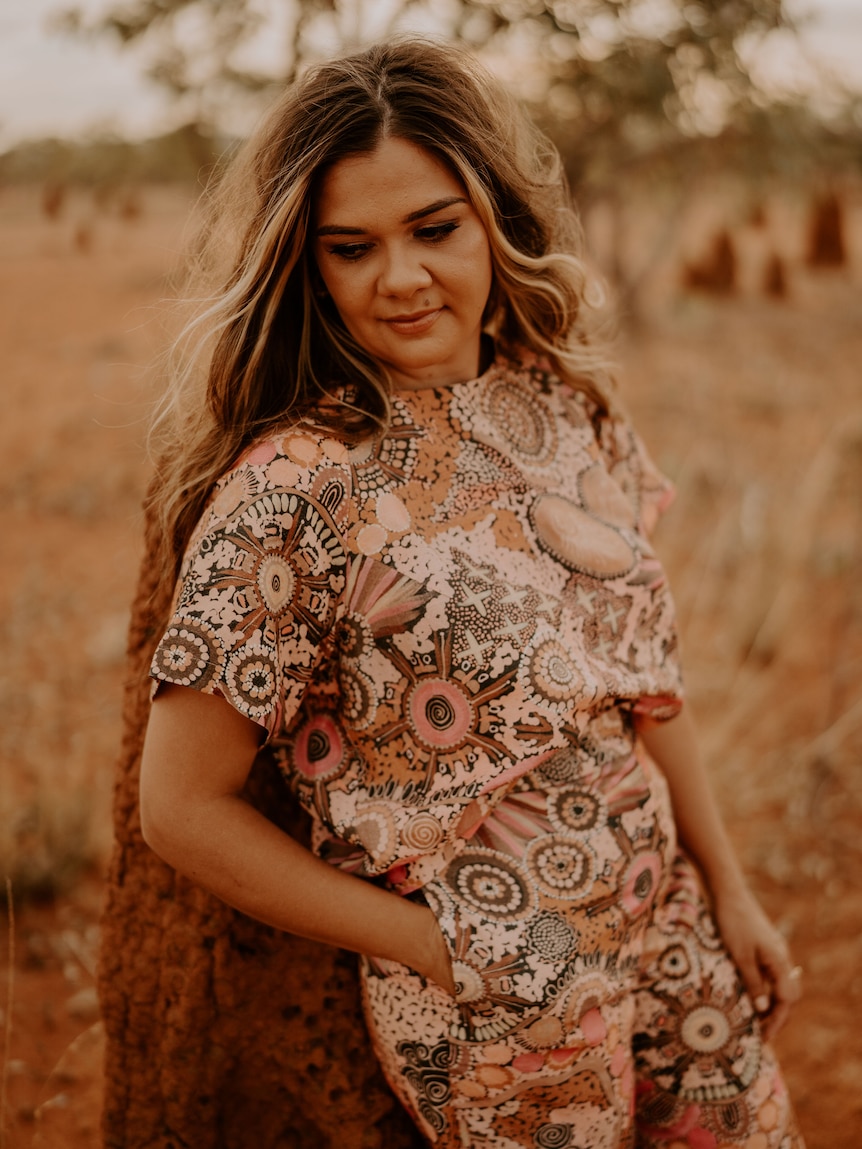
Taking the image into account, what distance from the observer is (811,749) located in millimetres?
3750

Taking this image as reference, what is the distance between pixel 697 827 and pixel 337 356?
3.72 feet

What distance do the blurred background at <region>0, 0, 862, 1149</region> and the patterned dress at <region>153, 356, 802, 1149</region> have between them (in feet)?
1.45

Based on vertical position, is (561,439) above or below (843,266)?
below

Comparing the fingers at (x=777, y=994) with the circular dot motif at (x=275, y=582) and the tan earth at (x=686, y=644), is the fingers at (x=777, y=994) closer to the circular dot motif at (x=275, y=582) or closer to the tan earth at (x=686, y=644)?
the tan earth at (x=686, y=644)

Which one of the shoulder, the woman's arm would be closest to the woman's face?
the shoulder

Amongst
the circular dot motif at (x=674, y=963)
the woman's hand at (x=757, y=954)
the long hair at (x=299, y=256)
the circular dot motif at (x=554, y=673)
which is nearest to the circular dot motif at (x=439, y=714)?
the circular dot motif at (x=554, y=673)

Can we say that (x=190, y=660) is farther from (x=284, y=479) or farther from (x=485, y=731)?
(x=485, y=731)

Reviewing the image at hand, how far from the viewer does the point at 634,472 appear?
1.91 meters

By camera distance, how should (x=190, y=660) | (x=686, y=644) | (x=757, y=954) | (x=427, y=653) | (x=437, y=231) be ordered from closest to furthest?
(x=190, y=660)
(x=427, y=653)
(x=437, y=231)
(x=757, y=954)
(x=686, y=644)

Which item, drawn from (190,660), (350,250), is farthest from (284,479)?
(350,250)

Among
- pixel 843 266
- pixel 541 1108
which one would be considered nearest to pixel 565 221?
pixel 541 1108

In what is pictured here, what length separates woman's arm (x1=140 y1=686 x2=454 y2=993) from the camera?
53.0 inches

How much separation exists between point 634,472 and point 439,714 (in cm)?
71

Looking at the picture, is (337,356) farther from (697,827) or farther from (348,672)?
(697,827)
